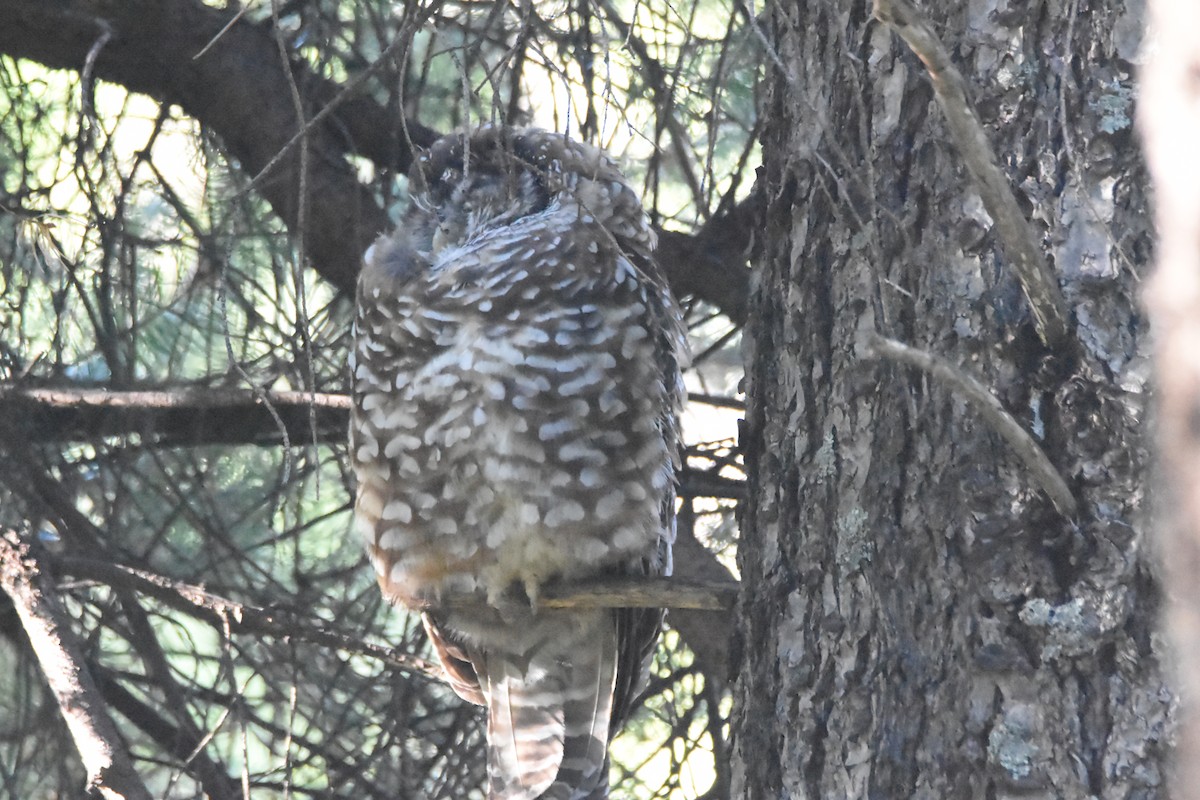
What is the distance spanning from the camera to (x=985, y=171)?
1436mm

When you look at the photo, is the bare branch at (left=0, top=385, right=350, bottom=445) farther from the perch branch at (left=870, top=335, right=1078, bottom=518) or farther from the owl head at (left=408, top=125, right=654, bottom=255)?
the perch branch at (left=870, top=335, right=1078, bottom=518)

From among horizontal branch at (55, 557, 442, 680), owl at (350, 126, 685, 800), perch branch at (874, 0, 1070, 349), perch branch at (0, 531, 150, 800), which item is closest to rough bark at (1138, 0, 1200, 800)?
perch branch at (874, 0, 1070, 349)

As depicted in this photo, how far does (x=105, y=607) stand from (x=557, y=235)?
4.61ft

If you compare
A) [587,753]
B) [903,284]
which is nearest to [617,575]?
[587,753]

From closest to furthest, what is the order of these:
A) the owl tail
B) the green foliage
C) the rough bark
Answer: the rough bark < the owl tail < the green foliage

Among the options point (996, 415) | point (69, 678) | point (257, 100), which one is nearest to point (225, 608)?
point (69, 678)

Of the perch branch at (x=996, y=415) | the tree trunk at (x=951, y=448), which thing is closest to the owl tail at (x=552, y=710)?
the tree trunk at (x=951, y=448)

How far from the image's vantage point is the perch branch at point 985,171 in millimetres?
1341

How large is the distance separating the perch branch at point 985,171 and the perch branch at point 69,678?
1.66 m

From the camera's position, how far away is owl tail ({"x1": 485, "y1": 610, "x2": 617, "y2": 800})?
119 inches

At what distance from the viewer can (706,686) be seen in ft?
11.0

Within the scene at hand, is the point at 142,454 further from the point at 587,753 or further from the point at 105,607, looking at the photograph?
the point at 587,753

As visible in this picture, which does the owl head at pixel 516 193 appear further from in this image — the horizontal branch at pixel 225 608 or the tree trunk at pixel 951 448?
the tree trunk at pixel 951 448

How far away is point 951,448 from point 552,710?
1560mm
